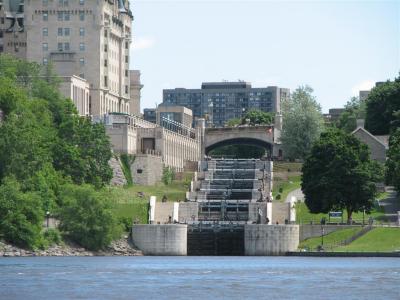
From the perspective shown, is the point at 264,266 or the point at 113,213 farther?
the point at 113,213

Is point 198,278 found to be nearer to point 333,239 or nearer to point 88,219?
point 88,219

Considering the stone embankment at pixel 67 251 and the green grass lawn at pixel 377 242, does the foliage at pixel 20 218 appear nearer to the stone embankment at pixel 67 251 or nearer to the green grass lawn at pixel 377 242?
the stone embankment at pixel 67 251

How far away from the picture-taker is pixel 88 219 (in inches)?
7628

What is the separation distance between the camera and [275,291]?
132 m

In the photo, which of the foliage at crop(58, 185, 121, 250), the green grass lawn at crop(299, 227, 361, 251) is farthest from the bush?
the green grass lawn at crop(299, 227, 361, 251)

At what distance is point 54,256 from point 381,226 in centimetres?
3231

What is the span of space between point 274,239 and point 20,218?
26.4m

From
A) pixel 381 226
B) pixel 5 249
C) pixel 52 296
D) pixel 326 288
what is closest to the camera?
pixel 52 296

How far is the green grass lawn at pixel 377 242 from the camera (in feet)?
614

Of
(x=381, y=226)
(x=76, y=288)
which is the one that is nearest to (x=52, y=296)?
(x=76, y=288)

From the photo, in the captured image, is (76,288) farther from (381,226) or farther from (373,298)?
(381,226)

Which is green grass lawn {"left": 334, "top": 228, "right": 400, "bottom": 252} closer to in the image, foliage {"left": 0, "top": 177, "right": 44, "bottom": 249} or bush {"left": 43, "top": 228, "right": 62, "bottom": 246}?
bush {"left": 43, "top": 228, "right": 62, "bottom": 246}

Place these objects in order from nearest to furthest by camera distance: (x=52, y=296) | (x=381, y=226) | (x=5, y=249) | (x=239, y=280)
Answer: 1. (x=52, y=296)
2. (x=239, y=280)
3. (x=5, y=249)
4. (x=381, y=226)

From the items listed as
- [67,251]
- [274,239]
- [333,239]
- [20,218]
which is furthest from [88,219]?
[333,239]
